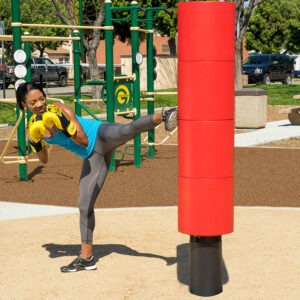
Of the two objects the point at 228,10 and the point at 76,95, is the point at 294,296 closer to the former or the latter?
the point at 228,10

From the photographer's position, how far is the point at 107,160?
20.5 ft

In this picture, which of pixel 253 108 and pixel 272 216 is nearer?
pixel 272 216

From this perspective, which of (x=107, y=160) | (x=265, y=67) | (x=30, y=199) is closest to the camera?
(x=107, y=160)

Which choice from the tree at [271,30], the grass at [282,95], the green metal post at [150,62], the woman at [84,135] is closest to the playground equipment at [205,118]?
the woman at [84,135]

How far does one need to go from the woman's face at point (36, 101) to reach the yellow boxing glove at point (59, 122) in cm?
21

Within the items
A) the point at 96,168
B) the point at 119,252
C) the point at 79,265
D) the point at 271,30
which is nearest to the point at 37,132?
the point at 96,168

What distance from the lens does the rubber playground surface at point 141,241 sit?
577cm

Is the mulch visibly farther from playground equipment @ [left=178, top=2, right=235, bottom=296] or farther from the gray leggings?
playground equipment @ [left=178, top=2, right=235, bottom=296]

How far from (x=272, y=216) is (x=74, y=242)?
241 centimetres

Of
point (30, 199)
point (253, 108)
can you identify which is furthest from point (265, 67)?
point (30, 199)

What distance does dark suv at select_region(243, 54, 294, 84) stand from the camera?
4034 cm

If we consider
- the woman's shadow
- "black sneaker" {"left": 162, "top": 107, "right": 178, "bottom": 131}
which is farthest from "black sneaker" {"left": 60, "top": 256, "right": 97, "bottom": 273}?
"black sneaker" {"left": 162, "top": 107, "right": 178, "bottom": 131}

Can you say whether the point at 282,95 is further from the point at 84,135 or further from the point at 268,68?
the point at 84,135

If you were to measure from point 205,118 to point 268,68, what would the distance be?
118ft
